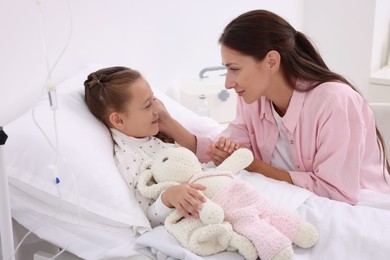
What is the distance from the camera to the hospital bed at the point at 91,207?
1.14 m

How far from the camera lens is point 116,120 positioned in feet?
4.67

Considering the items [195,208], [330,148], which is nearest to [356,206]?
[330,148]

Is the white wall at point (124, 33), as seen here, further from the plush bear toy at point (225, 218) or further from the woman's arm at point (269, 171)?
the woman's arm at point (269, 171)

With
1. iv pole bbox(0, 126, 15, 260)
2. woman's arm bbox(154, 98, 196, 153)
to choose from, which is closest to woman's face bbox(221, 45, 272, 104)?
woman's arm bbox(154, 98, 196, 153)

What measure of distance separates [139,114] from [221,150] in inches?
10.2

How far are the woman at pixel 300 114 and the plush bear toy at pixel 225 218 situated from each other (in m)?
0.25

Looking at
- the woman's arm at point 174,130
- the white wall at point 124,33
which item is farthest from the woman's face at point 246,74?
the white wall at point 124,33

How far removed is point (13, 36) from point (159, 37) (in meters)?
0.64

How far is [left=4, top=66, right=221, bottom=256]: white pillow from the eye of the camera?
1209mm

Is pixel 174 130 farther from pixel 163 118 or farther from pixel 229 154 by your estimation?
pixel 229 154

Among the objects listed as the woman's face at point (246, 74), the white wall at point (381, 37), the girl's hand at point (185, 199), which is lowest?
the white wall at point (381, 37)

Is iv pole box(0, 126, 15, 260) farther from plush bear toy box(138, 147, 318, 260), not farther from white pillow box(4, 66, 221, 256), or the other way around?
plush bear toy box(138, 147, 318, 260)

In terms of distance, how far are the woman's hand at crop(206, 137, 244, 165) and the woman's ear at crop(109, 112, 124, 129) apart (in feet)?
0.89

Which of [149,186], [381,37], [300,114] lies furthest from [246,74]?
[381,37]
